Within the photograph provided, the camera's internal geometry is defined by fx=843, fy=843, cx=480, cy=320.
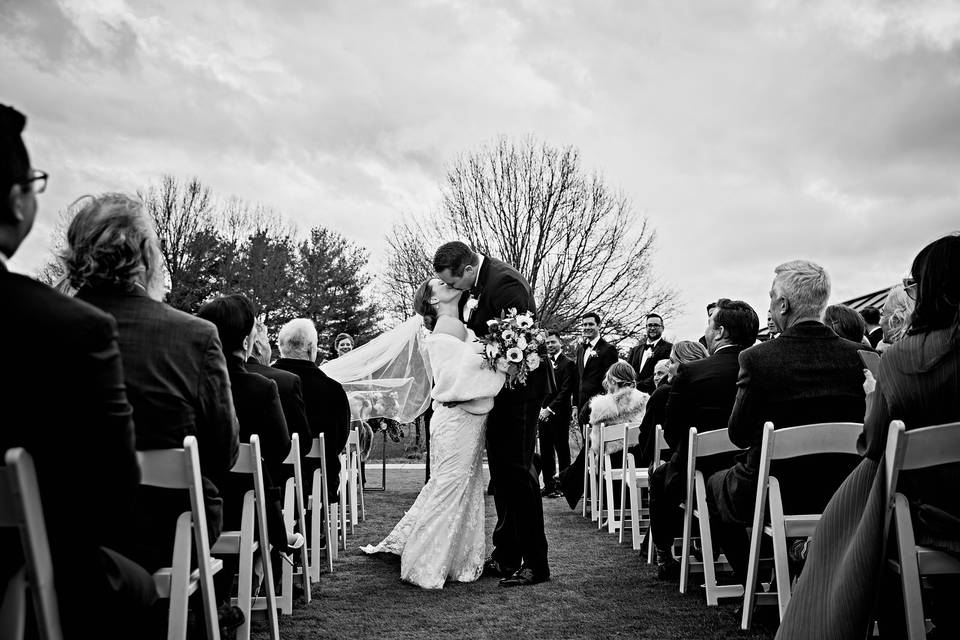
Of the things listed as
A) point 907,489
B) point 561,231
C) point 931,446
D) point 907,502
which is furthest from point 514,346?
point 561,231

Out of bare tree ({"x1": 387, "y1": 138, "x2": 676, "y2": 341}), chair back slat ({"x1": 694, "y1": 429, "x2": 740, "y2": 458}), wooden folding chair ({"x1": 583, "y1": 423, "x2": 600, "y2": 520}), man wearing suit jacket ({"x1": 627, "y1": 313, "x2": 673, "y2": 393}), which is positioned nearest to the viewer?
chair back slat ({"x1": 694, "y1": 429, "x2": 740, "y2": 458})

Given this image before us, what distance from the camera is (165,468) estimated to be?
2.87 m

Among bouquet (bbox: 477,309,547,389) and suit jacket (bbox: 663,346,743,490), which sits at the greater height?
bouquet (bbox: 477,309,547,389)

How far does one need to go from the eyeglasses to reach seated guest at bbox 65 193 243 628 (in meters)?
0.79

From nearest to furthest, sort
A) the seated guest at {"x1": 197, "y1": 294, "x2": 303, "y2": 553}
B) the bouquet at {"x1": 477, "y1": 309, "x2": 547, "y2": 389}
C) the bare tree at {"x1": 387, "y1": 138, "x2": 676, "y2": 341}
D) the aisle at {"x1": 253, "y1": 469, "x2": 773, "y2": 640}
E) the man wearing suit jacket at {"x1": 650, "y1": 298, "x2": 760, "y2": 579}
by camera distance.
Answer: the seated guest at {"x1": 197, "y1": 294, "x2": 303, "y2": 553} → the aisle at {"x1": 253, "y1": 469, "x2": 773, "y2": 640} → the man wearing suit jacket at {"x1": 650, "y1": 298, "x2": 760, "y2": 579} → the bouquet at {"x1": 477, "y1": 309, "x2": 547, "y2": 389} → the bare tree at {"x1": 387, "y1": 138, "x2": 676, "y2": 341}

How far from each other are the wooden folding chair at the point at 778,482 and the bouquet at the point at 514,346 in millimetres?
2014

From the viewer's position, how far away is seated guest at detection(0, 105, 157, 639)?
1.97 m

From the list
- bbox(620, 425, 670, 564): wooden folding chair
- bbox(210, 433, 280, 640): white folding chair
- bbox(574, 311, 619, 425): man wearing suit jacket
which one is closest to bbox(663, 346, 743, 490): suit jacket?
bbox(620, 425, 670, 564): wooden folding chair

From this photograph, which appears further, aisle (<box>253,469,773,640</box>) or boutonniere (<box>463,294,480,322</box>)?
boutonniere (<box>463,294,480,322</box>)

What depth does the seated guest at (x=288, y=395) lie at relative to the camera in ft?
18.0

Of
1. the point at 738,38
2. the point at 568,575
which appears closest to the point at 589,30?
the point at 738,38

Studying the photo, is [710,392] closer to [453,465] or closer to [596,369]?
[453,465]

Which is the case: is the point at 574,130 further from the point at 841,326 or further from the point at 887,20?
the point at 841,326

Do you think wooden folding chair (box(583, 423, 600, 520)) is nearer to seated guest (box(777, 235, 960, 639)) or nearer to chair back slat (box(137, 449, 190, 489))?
seated guest (box(777, 235, 960, 639))
